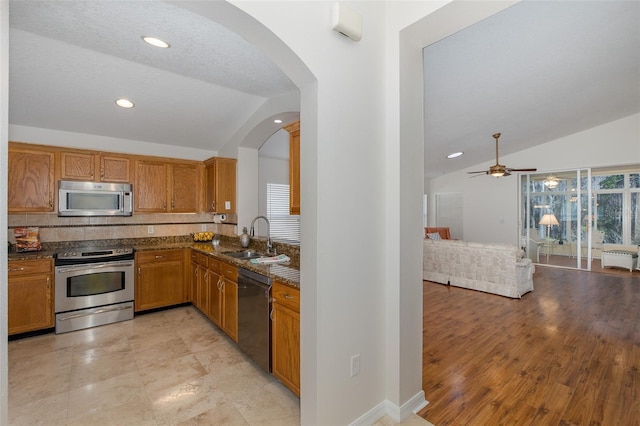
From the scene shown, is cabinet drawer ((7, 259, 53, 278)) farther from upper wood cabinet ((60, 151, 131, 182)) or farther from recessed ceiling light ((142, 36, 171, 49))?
recessed ceiling light ((142, 36, 171, 49))

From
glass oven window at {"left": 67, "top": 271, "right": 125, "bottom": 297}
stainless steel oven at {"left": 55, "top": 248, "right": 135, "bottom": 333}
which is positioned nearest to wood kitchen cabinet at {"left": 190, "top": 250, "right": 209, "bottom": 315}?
stainless steel oven at {"left": 55, "top": 248, "right": 135, "bottom": 333}

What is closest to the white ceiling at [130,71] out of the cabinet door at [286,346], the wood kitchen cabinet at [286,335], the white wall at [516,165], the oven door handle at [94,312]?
the wood kitchen cabinet at [286,335]

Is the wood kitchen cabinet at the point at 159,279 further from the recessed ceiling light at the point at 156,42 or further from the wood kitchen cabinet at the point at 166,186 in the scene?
the recessed ceiling light at the point at 156,42

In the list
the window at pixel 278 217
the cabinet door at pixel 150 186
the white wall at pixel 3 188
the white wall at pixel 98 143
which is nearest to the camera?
the white wall at pixel 3 188

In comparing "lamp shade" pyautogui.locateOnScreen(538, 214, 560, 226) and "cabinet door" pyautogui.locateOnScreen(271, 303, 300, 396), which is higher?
"lamp shade" pyautogui.locateOnScreen(538, 214, 560, 226)

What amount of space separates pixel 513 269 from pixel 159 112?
5.54 metres

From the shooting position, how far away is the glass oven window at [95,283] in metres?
3.42

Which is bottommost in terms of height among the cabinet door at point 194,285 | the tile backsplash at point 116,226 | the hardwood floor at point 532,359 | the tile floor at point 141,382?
the tile floor at point 141,382

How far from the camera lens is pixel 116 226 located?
4.16 metres

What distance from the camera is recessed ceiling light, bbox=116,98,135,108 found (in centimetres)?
313

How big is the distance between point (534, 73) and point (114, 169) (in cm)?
585

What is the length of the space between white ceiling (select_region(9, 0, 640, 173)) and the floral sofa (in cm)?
232

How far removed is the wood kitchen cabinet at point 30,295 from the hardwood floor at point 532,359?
4102 mm

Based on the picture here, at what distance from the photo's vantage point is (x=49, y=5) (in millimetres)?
1871
